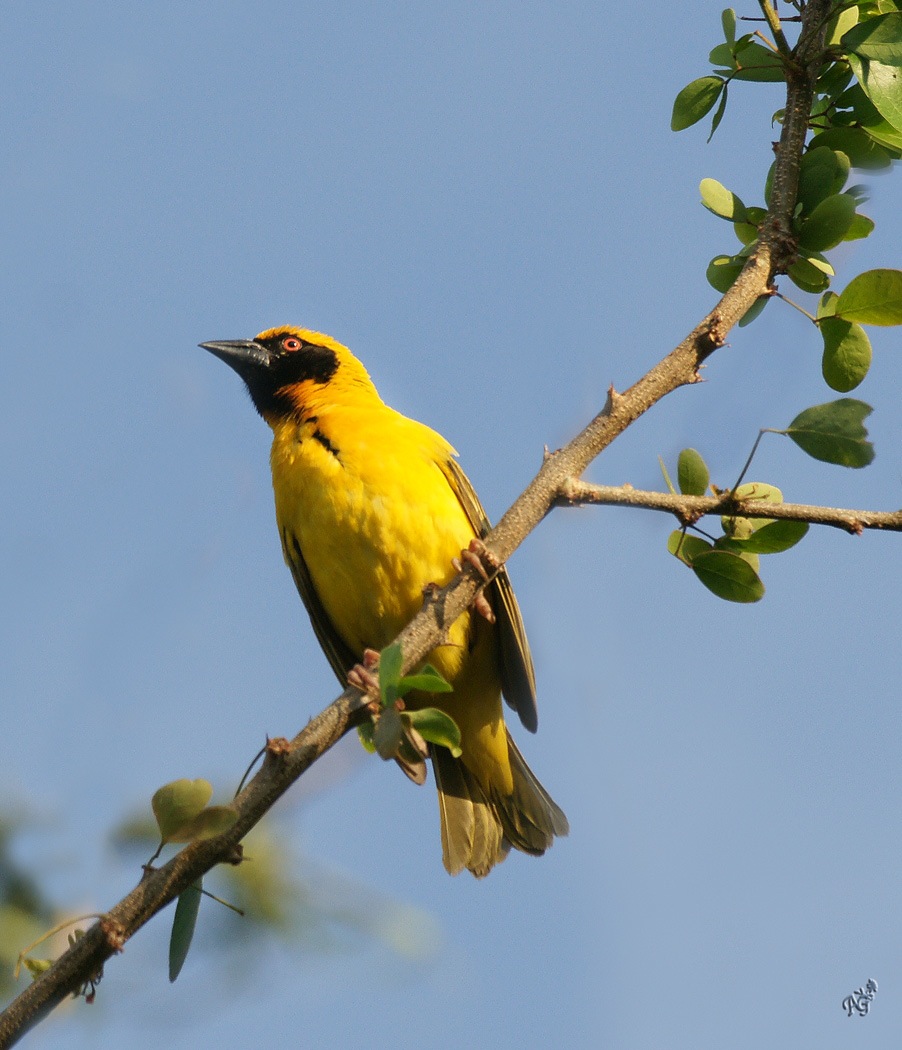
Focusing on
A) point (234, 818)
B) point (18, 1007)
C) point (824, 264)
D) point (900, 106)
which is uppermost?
point (900, 106)

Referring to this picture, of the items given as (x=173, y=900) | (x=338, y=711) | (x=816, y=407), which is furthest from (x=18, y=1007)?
(x=816, y=407)

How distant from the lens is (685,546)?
3.38m

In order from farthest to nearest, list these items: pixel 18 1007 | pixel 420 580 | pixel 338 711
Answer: pixel 420 580, pixel 338 711, pixel 18 1007

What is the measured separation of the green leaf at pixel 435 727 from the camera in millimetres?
2852

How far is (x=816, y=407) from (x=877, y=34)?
990mm

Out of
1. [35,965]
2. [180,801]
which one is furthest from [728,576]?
[35,965]

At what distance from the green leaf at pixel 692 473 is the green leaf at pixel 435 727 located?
0.97 m

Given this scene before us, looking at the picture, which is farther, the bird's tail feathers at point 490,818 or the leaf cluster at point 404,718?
the bird's tail feathers at point 490,818

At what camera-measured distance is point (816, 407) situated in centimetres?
313

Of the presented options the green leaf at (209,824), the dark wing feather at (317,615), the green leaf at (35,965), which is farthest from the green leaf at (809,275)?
the green leaf at (35,965)

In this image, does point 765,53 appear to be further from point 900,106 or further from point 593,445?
point 593,445

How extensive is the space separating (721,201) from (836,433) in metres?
0.82

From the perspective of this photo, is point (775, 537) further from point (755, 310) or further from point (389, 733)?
point (389, 733)

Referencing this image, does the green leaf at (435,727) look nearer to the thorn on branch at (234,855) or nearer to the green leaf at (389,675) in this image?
the green leaf at (389,675)
